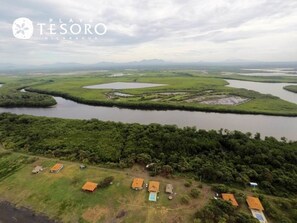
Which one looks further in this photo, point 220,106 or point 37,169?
point 220,106

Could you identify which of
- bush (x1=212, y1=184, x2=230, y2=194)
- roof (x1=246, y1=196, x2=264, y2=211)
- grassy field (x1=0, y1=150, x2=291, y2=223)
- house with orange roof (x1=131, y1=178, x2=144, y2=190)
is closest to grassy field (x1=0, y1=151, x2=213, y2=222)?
grassy field (x1=0, y1=150, x2=291, y2=223)

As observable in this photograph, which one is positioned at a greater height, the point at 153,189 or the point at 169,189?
the point at 153,189

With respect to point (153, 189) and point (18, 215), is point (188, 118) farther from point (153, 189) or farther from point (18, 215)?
point (18, 215)

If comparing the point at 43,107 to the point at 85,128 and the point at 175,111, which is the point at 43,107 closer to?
the point at 85,128

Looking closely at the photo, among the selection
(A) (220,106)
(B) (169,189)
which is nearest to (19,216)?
(B) (169,189)

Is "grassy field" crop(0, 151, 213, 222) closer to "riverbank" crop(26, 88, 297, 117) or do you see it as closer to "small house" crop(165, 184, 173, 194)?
"small house" crop(165, 184, 173, 194)

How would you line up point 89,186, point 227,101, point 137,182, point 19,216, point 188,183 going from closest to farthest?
point 19,216
point 89,186
point 137,182
point 188,183
point 227,101

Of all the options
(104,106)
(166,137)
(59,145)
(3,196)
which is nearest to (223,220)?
(166,137)
